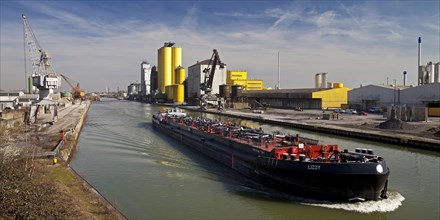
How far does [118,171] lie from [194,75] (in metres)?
81.1

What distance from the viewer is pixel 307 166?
13500 millimetres

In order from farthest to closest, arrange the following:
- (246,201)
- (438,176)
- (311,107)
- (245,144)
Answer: (311,107) < (245,144) < (438,176) < (246,201)

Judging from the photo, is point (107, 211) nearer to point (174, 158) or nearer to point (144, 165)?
point (144, 165)

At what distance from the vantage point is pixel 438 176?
17719mm

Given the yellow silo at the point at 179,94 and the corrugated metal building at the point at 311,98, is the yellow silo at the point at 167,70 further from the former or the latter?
the corrugated metal building at the point at 311,98

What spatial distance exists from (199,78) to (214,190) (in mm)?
79299

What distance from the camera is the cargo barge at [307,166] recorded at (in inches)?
498

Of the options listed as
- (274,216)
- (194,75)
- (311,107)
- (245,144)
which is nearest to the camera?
(274,216)

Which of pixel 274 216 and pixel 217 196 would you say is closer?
pixel 274 216

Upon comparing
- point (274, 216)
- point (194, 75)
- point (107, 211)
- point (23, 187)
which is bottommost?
point (274, 216)

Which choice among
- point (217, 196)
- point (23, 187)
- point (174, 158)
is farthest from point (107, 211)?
point (174, 158)

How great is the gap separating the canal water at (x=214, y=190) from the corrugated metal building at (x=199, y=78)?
66.7 m

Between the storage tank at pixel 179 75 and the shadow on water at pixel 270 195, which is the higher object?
the storage tank at pixel 179 75

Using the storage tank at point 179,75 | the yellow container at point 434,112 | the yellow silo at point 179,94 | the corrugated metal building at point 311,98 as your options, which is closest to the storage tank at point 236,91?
the corrugated metal building at point 311,98
